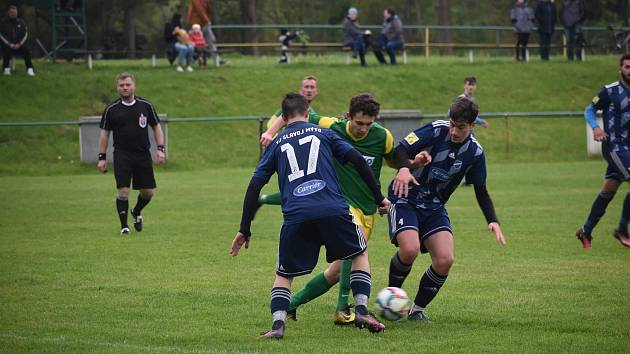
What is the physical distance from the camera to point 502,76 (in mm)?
33375

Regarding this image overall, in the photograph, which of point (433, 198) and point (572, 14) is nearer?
point (433, 198)

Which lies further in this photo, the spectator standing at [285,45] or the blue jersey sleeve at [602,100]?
the spectator standing at [285,45]

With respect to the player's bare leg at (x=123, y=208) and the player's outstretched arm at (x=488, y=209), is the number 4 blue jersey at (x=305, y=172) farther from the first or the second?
the player's bare leg at (x=123, y=208)

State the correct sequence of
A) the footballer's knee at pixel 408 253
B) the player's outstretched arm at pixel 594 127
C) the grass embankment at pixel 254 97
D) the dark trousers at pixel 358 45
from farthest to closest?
Result: the dark trousers at pixel 358 45, the grass embankment at pixel 254 97, the player's outstretched arm at pixel 594 127, the footballer's knee at pixel 408 253

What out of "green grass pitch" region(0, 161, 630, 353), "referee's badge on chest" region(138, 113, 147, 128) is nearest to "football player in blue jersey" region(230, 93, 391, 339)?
"green grass pitch" region(0, 161, 630, 353)

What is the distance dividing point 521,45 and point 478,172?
28100mm

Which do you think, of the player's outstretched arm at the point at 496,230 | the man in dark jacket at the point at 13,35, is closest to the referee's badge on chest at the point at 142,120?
the player's outstretched arm at the point at 496,230

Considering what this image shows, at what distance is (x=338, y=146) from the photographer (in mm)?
6742

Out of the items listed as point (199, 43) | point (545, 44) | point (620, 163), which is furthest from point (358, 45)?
point (620, 163)

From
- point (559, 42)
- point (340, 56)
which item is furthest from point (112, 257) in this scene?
point (559, 42)

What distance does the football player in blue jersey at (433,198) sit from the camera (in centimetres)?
736

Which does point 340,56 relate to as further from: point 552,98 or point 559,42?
point 559,42

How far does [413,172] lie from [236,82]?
23.3m

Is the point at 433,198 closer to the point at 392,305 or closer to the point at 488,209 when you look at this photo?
the point at 488,209
